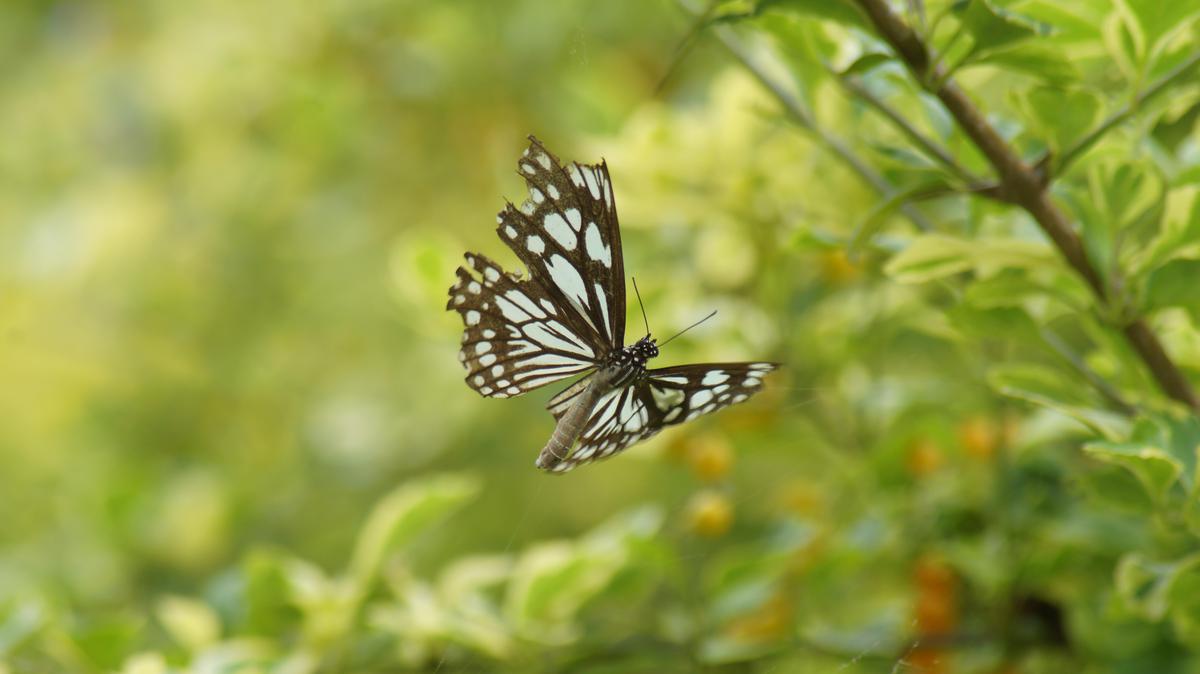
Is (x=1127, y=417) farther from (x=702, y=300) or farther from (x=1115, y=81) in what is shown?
A: (x=702, y=300)

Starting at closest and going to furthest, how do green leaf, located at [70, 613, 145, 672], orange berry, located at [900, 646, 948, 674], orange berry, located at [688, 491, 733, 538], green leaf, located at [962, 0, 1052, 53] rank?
green leaf, located at [962, 0, 1052, 53], green leaf, located at [70, 613, 145, 672], orange berry, located at [900, 646, 948, 674], orange berry, located at [688, 491, 733, 538]

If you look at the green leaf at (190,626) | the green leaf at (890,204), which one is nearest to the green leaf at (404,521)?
the green leaf at (190,626)

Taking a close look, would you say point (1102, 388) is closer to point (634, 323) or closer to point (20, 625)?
point (634, 323)

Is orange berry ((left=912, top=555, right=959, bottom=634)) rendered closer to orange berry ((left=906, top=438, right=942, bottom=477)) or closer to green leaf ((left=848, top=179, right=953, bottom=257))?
orange berry ((left=906, top=438, right=942, bottom=477))

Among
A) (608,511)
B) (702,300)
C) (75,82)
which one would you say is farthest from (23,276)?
(702,300)

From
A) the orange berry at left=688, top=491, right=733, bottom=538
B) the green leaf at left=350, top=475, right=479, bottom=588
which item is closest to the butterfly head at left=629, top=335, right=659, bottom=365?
the green leaf at left=350, top=475, right=479, bottom=588

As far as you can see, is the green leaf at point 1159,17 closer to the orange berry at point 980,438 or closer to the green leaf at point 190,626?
the orange berry at point 980,438
